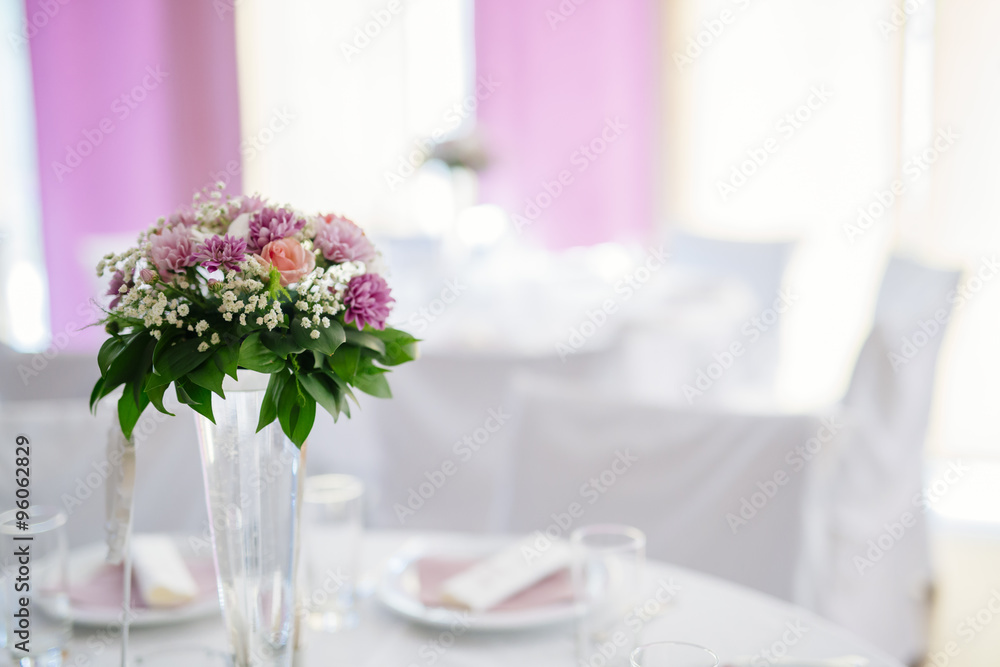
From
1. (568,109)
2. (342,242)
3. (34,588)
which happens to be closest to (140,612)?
(34,588)

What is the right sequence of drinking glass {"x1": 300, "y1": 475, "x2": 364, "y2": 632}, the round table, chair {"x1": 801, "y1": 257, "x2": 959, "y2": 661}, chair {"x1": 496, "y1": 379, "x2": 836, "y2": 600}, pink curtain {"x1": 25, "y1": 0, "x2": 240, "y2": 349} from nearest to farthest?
the round table < drinking glass {"x1": 300, "y1": 475, "x2": 364, "y2": 632} < chair {"x1": 496, "y1": 379, "x2": 836, "y2": 600} < chair {"x1": 801, "y1": 257, "x2": 959, "y2": 661} < pink curtain {"x1": 25, "y1": 0, "x2": 240, "y2": 349}

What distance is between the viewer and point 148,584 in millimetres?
1071

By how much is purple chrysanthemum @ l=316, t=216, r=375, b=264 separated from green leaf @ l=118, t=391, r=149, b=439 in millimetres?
217

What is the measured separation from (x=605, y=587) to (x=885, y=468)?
1216 millimetres

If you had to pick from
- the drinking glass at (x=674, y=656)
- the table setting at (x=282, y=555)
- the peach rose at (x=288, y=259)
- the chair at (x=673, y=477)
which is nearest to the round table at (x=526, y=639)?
the table setting at (x=282, y=555)

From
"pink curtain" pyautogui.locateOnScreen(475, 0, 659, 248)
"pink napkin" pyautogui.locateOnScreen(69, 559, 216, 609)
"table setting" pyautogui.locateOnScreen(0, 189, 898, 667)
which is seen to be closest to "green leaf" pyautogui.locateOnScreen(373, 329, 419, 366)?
"table setting" pyautogui.locateOnScreen(0, 189, 898, 667)

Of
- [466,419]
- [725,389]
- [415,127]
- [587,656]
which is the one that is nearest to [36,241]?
[415,127]

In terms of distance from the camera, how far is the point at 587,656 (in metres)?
0.95

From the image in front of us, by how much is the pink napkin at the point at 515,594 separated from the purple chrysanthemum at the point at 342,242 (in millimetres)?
466

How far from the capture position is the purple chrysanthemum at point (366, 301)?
0.84m

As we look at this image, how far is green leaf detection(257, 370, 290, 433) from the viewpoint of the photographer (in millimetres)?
802

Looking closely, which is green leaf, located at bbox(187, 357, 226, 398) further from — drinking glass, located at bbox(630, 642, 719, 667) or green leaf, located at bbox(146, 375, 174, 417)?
drinking glass, located at bbox(630, 642, 719, 667)

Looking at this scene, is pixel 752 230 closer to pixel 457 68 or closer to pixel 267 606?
pixel 457 68

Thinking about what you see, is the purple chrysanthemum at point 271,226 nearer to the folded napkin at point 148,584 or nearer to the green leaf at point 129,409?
the green leaf at point 129,409
